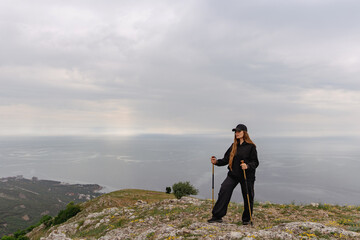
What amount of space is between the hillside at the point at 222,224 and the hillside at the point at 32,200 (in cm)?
13763

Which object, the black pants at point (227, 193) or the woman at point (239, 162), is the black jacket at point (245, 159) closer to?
the woman at point (239, 162)

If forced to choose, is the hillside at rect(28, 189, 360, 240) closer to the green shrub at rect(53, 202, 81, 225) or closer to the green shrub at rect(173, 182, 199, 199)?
the green shrub at rect(53, 202, 81, 225)

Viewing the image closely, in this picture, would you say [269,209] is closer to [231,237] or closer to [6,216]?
[231,237]

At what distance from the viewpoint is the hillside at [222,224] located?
7.73 meters

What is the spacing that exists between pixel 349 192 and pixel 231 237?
186 meters

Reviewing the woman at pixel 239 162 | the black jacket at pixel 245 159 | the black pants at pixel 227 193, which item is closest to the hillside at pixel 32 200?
the black pants at pixel 227 193

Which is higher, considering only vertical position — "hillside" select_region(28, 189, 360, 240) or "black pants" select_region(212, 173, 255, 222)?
"black pants" select_region(212, 173, 255, 222)

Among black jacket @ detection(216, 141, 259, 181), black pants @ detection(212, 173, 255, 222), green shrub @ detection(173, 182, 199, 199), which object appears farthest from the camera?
green shrub @ detection(173, 182, 199, 199)

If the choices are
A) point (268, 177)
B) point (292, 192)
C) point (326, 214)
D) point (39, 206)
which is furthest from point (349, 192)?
point (39, 206)

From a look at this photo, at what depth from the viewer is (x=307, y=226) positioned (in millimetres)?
8289

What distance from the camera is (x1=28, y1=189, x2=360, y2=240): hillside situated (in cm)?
773

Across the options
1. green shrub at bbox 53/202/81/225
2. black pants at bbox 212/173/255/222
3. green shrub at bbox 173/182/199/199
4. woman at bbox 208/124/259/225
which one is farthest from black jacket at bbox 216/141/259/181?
green shrub at bbox 173/182/199/199

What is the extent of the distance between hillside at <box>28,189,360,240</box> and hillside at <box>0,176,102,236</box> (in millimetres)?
137634

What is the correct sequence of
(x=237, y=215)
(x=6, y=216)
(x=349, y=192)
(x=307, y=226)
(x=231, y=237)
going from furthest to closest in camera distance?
(x=349, y=192), (x=6, y=216), (x=237, y=215), (x=307, y=226), (x=231, y=237)
